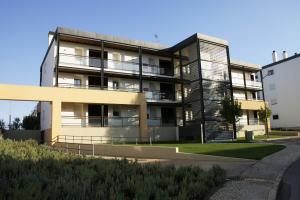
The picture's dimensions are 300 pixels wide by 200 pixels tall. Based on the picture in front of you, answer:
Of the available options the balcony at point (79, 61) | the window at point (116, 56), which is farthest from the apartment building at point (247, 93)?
the balcony at point (79, 61)

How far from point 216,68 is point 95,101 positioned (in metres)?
14.0

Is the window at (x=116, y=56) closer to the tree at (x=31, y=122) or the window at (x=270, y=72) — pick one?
the tree at (x=31, y=122)

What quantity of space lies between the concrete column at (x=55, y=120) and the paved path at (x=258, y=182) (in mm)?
17167

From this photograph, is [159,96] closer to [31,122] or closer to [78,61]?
[78,61]

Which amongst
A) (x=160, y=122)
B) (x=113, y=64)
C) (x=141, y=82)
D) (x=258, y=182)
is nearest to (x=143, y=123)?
(x=160, y=122)

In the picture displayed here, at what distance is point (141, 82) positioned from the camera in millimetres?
32219

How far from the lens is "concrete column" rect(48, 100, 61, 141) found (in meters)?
25.8

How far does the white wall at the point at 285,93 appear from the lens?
48500mm

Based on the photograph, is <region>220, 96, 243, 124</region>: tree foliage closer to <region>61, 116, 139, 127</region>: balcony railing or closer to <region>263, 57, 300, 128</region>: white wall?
<region>61, 116, 139, 127</region>: balcony railing

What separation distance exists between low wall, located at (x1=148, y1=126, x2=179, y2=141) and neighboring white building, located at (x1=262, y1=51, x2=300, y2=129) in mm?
24281

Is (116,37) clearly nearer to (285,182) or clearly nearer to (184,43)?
(184,43)

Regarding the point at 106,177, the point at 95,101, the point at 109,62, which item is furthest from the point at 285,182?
the point at 109,62

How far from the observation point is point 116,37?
1252 inches

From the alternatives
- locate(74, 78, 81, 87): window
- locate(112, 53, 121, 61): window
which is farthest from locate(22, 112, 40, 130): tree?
locate(112, 53, 121, 61): window
